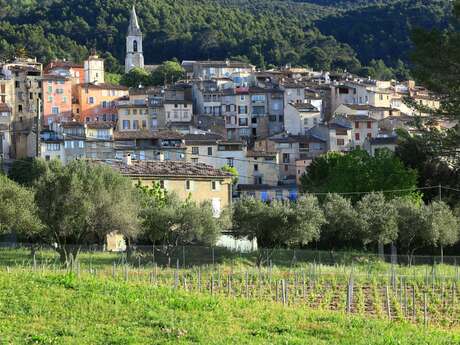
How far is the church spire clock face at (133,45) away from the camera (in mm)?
151875

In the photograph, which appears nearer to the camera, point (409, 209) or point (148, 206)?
point (148, 206)

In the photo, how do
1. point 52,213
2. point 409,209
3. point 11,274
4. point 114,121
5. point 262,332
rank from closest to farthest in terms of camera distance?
point 262,332 → point 11,274 → point 52,213 → point 409,209 → point 114,121

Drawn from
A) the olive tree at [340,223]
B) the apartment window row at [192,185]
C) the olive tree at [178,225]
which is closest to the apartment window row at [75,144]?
the apartment window row at [192,185]

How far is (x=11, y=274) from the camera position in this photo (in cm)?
2448

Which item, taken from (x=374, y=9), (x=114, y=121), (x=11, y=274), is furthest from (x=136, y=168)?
(x=374, y=9)

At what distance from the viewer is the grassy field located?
60.8ft

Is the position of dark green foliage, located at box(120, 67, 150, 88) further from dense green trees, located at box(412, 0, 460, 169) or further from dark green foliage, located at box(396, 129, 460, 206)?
dense green trees, located at box(412, 0, 460, 169)

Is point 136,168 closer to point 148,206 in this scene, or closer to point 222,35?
point 148,206

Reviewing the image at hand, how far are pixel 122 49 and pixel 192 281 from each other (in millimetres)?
138010

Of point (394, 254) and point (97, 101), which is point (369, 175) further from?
point (97, 101)

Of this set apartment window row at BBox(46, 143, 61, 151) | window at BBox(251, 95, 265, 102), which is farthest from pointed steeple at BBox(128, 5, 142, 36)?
apartment window row at BBox(46, 143, 61, 151)

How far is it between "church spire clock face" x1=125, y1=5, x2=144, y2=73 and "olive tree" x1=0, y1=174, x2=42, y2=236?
106715mm

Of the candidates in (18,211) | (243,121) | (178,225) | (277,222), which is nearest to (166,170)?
(277,222)

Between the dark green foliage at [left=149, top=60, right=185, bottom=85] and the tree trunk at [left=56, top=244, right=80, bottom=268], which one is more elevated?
the dark green foliage at [left=149, top=60, right=185, bottom=85]
